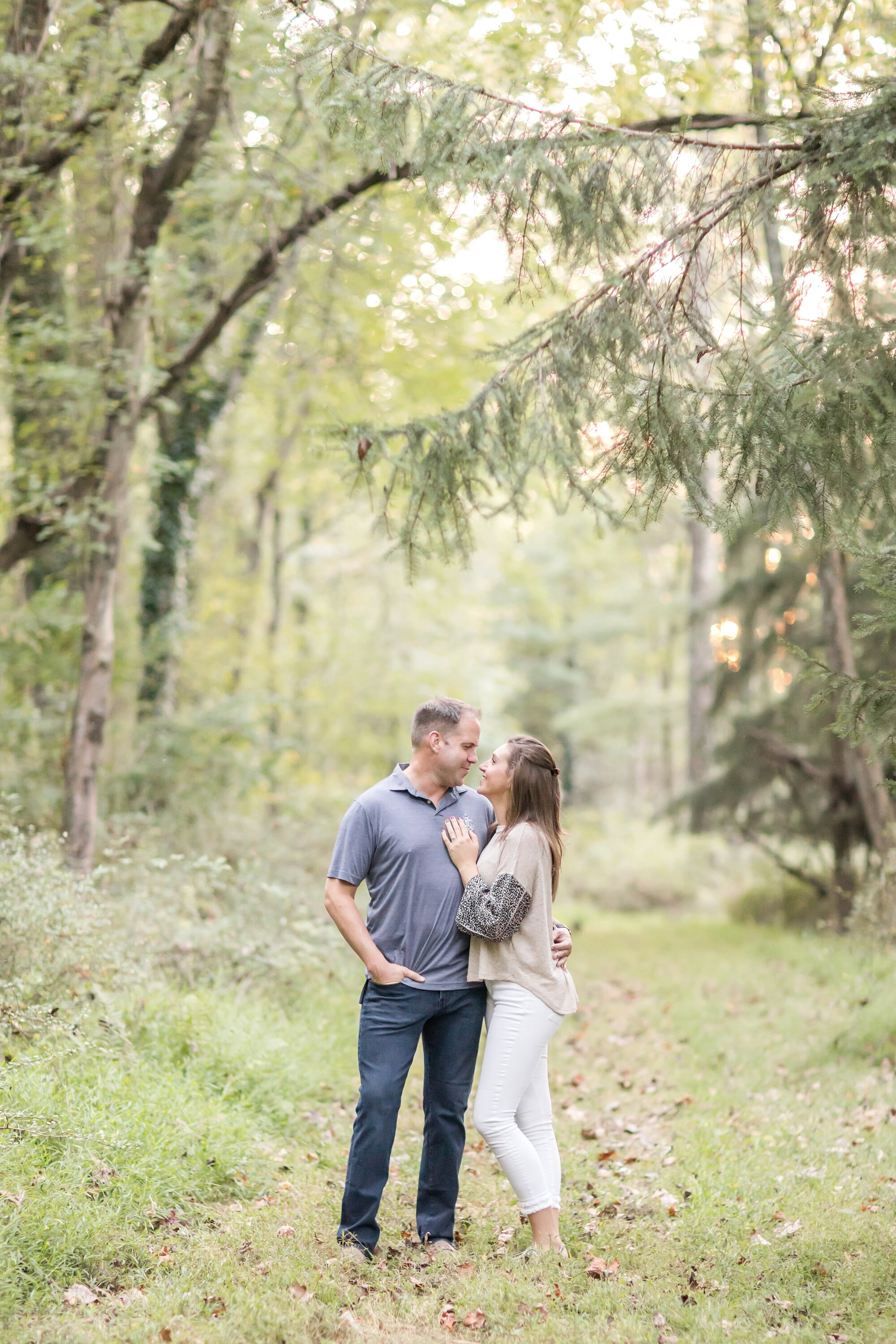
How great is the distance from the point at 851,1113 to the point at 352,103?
5.99 meters

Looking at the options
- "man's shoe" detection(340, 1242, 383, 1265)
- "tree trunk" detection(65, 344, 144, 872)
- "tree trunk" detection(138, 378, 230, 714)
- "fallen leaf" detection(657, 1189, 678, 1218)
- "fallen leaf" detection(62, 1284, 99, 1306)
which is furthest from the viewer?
"tree trunk" detection(138, 378, 230, 714)

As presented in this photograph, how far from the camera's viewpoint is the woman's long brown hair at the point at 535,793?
4.23m

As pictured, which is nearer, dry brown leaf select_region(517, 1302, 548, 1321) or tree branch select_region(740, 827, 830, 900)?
dry brown leaf select_region(517, 1302, 548, 1321)

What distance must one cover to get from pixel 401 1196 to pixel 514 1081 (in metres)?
1.37

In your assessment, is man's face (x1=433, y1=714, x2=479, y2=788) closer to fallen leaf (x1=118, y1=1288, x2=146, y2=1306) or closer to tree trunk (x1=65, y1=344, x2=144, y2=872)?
fallen leaf (x1=118, y1=1288, x2=146, y2=1306)

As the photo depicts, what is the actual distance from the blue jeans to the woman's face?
791 millimetres

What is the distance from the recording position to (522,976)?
4113mm

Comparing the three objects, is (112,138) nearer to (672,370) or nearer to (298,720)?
(672,370)

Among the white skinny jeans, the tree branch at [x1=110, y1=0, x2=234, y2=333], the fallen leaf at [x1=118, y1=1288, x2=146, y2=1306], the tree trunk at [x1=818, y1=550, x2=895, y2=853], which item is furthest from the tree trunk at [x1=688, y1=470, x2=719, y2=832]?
the fallen leaf at [x1=118, y1=1288, x2=146, y2=1306]

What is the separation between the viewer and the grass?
11.9ft

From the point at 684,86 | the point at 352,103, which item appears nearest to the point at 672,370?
the point at 352,103

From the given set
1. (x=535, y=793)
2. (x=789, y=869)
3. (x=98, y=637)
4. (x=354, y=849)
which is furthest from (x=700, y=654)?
(x=354, y=849)

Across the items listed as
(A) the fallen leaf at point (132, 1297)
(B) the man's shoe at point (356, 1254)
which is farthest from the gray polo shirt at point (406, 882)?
(A) the fallen leaf at point (132, 1297)

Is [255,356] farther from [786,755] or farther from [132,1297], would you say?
[132,1297]
